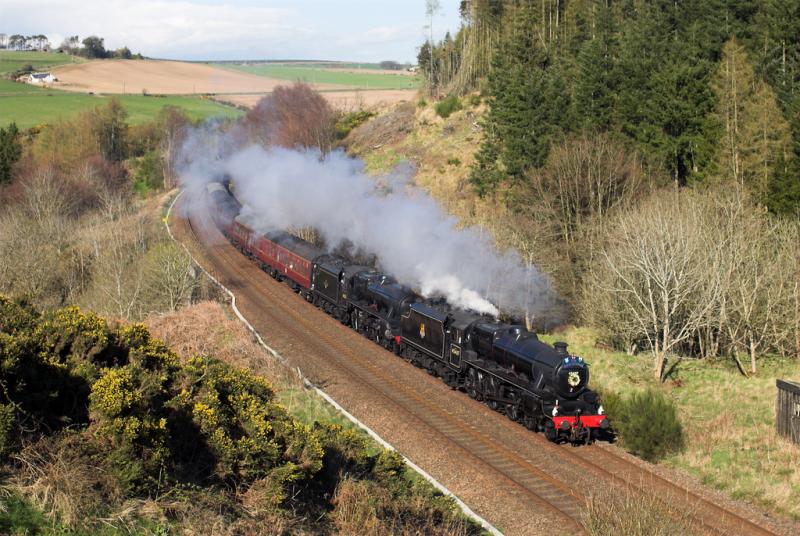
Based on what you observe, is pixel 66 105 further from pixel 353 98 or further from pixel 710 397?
pixel 710 397

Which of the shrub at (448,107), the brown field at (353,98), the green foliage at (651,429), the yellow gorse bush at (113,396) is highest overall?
the brown field at (353,98)

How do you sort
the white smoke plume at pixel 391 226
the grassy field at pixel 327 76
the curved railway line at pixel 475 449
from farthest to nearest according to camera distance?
the grassy field at pixel 327 76
the white smoke plume at pixel 391 226
the curved railway line at pixel 475 449

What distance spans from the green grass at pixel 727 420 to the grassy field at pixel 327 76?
79.9m

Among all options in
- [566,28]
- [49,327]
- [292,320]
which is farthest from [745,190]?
Answer: [566,28]

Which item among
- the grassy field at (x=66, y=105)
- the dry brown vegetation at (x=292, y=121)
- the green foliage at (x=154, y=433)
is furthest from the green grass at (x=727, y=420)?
the grassy field at (x=66, y=105)

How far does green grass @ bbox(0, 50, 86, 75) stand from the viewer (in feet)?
570

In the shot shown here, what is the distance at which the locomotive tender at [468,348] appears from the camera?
25.4m

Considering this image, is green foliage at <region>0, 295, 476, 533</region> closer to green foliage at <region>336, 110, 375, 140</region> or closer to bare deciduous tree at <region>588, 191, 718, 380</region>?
bare deciduous tree at <region>588, 191, 718, 380</region>

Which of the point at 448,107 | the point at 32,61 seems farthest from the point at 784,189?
the point at 32,61

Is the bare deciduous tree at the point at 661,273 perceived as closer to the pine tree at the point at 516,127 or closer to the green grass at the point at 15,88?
the pine tree at the point at 516,127

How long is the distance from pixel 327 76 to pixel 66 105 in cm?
4686

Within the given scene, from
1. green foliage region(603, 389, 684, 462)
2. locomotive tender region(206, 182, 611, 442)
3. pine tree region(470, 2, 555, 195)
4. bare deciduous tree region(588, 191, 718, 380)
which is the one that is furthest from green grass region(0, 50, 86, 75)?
green foliage region(603, 389, 684, 462)

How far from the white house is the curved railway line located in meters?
136

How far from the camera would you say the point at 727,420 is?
2670 centimetres
